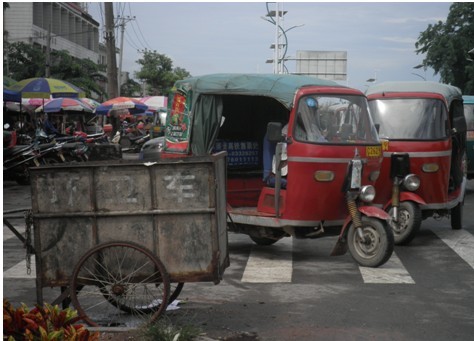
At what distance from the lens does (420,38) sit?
45625 mm

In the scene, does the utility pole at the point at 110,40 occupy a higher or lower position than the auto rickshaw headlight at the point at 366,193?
higher

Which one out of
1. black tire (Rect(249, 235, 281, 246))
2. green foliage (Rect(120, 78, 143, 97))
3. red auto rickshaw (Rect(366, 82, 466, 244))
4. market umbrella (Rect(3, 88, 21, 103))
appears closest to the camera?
red auto rickshaw (Rect(366, 82, 466, 244))

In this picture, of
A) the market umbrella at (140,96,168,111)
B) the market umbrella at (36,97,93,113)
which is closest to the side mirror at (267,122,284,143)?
the market umbrella at (36,97,93,113)

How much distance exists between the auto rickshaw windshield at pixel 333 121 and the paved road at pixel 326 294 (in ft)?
5.31

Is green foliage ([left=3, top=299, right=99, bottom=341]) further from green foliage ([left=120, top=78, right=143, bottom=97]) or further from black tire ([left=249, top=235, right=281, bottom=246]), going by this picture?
green foliage ([left=120, top=78, right=143, bottom=97])

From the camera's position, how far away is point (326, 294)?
7.89 meters

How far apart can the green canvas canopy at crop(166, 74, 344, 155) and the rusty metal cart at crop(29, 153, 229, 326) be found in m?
3.81

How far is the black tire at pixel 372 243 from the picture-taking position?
9047 mm

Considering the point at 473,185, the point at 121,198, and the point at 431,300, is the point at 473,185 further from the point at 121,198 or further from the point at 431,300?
the point at 121,198

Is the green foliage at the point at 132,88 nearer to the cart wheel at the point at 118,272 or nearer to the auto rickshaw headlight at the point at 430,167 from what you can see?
the auto rickshaw headlight at the point at 430,167

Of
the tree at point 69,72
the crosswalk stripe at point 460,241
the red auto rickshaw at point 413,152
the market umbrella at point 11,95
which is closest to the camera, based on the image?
the crosswalk stripe at point 460,241

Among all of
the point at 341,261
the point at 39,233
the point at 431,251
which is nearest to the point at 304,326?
the point at 39,233

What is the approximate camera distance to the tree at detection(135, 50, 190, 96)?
276 feet

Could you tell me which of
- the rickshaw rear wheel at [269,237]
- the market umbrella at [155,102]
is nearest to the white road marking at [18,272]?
the rickshaw rear wheel at [269,237]
